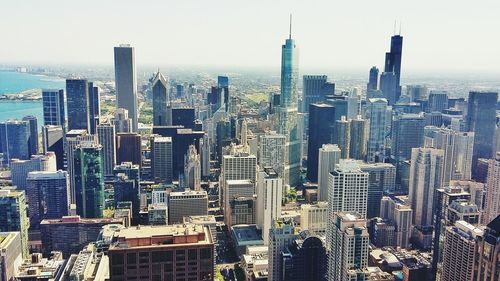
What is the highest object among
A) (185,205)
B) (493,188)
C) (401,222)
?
(493,188)

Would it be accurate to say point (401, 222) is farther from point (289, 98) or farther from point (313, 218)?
point (289, 98)

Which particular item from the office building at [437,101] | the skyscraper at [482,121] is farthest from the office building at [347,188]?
the office building at [437,101]

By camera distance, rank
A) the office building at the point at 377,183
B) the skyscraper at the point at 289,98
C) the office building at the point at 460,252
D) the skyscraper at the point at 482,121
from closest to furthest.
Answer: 1. the office building at the point at 460,252
2. the office building at the point at 377,183
3. the skyscraper at the point at 482,121
4. the skyscraper at the point at 289,98

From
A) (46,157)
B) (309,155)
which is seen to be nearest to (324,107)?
(309,155)

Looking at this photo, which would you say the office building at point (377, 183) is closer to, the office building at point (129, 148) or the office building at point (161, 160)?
the office building at point (161, 160)

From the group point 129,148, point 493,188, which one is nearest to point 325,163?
point 493,188

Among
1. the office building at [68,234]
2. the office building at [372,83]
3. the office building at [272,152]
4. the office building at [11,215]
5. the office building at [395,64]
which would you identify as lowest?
the office building at [68,234]

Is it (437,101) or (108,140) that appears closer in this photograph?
(108,140)

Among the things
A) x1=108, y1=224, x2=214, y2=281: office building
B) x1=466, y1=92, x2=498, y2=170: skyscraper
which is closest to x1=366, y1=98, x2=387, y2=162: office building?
x1=466, y1=92, x2=498, y2=170: skyscraper
